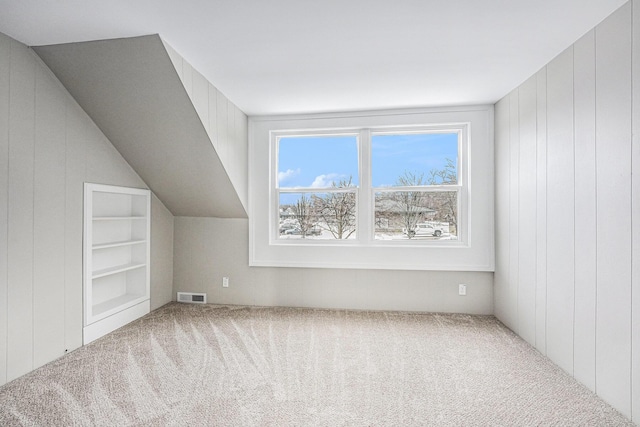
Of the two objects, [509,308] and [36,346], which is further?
[509,308]

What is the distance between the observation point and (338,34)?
7.38ft

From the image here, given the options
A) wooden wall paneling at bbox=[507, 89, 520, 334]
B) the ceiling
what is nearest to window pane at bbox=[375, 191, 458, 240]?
wooden wall paneling at bbox=[507, 89, 520, 334]

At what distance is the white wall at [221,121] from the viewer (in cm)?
270

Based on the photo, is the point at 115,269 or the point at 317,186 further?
the point at 317,186

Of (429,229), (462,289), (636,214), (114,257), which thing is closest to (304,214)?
(429,229)

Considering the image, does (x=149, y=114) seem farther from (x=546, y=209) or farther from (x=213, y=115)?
(x=546, y=209)

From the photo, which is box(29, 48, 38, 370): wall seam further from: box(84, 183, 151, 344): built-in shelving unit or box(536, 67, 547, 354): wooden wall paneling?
box(536, 67, 547, 354): wooden wall paneling

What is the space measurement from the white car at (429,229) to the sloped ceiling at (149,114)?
2.07 m

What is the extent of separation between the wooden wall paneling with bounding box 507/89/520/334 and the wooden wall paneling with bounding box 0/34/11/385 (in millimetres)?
4001

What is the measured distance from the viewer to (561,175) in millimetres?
2531

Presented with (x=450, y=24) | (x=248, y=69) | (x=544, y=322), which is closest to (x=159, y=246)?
(x=248, y=69)

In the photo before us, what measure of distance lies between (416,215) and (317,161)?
4.42ft

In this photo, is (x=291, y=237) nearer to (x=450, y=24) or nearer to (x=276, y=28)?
(x=276, y=28)

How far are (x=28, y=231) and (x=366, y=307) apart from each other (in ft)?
10.4
